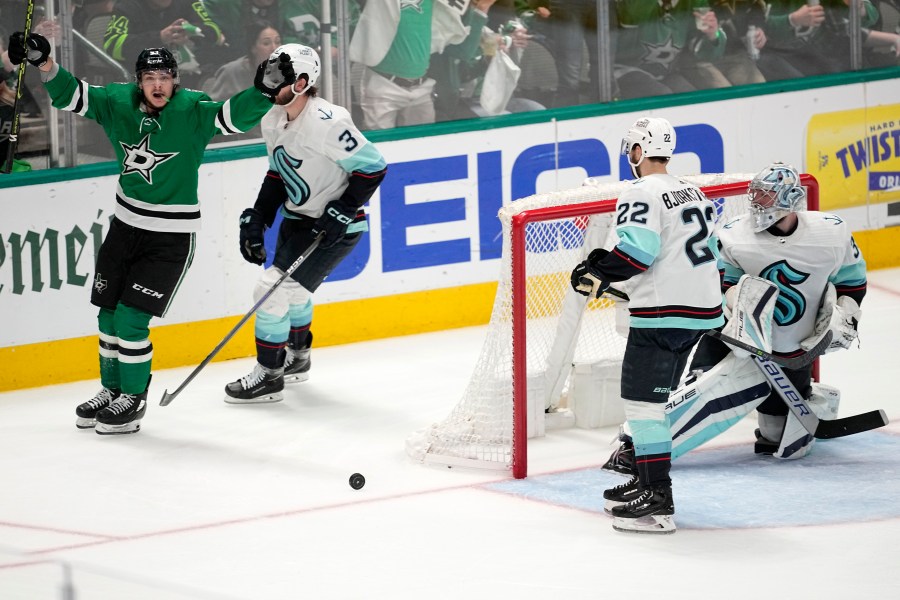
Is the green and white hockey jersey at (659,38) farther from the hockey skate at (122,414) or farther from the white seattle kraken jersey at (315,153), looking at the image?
the hockey skate at (122,414)

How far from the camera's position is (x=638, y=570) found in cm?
443

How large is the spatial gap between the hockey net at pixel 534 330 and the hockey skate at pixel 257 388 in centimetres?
93

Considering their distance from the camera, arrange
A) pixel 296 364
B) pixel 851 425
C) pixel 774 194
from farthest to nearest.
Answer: pixel 296 364 < pixel 851 425 < pixel 774 194

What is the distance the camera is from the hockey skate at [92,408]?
19.7ft

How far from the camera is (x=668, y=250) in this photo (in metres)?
4.66

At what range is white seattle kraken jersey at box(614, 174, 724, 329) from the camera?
4.60m

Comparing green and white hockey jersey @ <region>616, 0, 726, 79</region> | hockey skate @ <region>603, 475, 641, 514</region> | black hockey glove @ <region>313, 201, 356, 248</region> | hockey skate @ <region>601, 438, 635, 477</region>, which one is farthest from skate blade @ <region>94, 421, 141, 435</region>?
green and white hockey jersey @ <region>616, 0, 726, 79</region>

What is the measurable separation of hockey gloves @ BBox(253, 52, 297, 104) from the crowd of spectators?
→ 4.24ft

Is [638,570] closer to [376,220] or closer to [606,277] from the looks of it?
[606,277]

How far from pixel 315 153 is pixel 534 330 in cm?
108

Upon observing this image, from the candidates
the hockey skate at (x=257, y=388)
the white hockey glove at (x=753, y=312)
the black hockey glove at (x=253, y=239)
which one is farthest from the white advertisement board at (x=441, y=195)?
the white hockey glove at (x=753, y=312)

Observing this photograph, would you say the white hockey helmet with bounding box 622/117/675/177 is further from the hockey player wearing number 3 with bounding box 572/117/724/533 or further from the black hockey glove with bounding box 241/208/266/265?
the black hockey glove with bounding box 241/208/266/265

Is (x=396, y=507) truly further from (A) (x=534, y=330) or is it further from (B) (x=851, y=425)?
(B) (x=851, y=425)

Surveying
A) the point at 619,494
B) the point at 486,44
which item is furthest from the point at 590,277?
the point at 486,44
